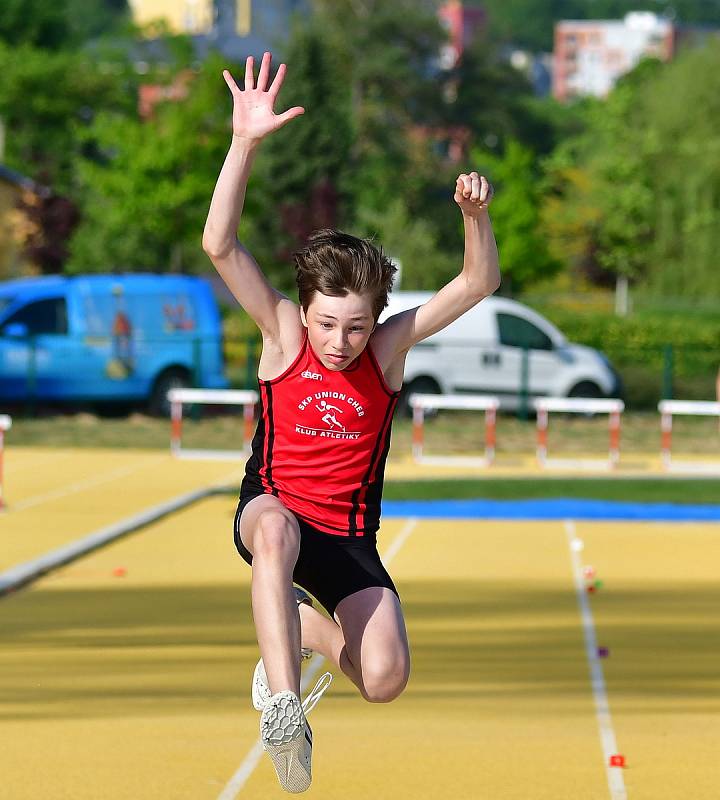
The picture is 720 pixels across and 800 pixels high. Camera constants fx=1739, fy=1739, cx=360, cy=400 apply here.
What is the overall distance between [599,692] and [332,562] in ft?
11.6

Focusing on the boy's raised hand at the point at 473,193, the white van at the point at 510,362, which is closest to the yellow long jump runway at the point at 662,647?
the boy's raised hand at the point at 473,193

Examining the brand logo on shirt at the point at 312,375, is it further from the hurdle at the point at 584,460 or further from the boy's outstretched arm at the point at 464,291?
the hurdle at the point at 584,460

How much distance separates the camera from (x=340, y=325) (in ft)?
18.4

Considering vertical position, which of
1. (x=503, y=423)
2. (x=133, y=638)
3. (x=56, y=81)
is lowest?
(x=503, y=423)

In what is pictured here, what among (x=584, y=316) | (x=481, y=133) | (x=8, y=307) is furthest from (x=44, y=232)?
(x=481, y=133)

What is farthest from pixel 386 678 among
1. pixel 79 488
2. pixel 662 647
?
pixel 79 488

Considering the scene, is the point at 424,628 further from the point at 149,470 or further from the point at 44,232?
the point at 44,232

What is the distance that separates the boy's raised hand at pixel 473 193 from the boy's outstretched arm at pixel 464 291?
0.10 ft

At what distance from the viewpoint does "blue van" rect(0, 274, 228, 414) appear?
26.9 metres

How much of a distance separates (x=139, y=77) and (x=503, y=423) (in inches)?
1616

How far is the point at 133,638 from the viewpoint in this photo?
10.4 meters

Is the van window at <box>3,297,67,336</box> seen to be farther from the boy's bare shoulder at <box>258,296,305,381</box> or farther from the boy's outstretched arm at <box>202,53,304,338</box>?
the boy's outstretched arm at <box>202,53,304,338</box>

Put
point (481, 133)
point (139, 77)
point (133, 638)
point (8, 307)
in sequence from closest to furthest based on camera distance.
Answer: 1. point (133, 638)
2. point (8, 307)
3. point (139, 77)
4. point (481, 133)

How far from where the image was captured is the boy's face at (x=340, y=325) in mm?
5605
